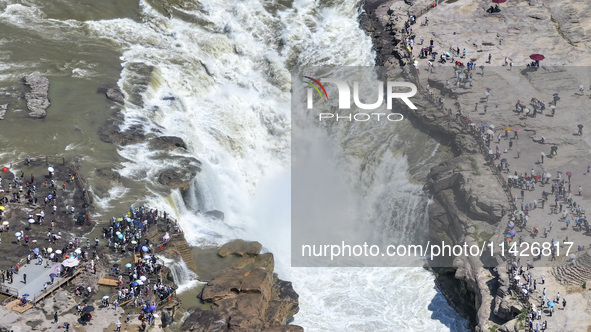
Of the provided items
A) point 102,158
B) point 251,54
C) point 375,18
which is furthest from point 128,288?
point 375,18

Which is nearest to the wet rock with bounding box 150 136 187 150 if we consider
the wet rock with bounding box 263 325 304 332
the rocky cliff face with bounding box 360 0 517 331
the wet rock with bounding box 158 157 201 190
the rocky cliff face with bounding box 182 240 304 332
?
the wet rock with bounding box 158 157 201 190

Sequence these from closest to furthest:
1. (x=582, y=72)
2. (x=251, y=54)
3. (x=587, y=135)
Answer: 1. (x=587, y=135)
2. (x=582, y=72)
3. (x=251, y=54)

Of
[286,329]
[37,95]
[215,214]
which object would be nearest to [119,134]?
[37,95]

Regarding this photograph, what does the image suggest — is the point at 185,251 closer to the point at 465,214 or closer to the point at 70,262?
the point at 70,262

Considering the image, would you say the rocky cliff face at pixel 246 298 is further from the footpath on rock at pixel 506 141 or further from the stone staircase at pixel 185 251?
the footpath on rock at pixel 506 141

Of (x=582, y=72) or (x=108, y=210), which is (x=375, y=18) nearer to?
(x=582, y=72)
